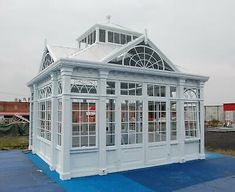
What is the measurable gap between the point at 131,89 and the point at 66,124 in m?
2.16

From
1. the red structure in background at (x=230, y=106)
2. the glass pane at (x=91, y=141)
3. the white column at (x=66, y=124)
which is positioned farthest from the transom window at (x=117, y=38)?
the red structure in background at (x=230, y=106)

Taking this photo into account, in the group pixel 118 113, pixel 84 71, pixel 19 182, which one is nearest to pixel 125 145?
pixel 118 113

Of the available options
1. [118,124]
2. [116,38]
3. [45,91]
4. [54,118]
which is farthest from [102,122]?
[116,38]

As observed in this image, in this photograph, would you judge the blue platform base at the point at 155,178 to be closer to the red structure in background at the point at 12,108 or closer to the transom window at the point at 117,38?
the transom window at the point at 117,38

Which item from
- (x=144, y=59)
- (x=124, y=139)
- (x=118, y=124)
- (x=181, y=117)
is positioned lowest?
(x=124, y=139)

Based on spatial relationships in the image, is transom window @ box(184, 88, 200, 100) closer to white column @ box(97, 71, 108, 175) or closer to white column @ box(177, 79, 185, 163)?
white column @ box(177, 79, 185, 163)

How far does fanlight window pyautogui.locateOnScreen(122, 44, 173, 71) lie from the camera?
7336 mm

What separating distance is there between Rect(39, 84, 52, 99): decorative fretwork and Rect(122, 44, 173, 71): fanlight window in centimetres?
231

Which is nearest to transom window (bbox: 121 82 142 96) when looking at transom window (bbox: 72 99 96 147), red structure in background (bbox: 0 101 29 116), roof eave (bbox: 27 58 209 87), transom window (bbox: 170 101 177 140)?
roof eave (bbox: 27 58 209 87)

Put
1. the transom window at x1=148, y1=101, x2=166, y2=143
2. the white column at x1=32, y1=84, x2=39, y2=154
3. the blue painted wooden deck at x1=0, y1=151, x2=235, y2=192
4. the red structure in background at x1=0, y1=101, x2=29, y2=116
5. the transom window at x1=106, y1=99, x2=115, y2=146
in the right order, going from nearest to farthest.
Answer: the blue painted wooden deck at x1=0, y1=151, x2=235, y2=192
the transom window at x1=106, y1=99, x2=115, y2=146
the transom window at x1=148, y1=101, x2=166, y2=143
the white column at x1=32, y1=84, x2=39, y2=154
the red structure in background at x1=0, y1=101, x2=29, y2=116

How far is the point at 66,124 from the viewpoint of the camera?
6230 millimetres

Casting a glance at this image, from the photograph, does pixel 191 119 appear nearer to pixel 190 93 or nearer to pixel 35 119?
pixel 190 93

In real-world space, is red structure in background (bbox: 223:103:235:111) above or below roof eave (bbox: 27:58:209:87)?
below

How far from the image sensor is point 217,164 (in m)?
7.91
